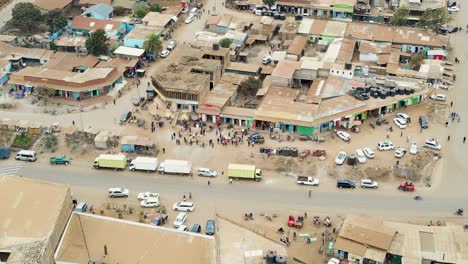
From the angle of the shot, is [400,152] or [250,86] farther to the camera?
[250,86]

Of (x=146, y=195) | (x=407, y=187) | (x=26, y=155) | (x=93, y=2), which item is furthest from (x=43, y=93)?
(x=407, y=187)

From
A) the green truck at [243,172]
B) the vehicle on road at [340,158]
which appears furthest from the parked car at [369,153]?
the green truck at [243,172]

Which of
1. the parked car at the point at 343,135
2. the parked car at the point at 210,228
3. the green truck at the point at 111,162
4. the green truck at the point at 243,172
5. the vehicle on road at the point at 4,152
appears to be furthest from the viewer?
the parked car at the point at 343,135

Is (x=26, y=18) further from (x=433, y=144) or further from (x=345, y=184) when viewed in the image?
(x=433, y=144)

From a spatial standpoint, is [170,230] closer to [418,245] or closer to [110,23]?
[418,245]

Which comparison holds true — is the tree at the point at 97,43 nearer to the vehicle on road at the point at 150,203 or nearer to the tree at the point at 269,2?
the tree at the point at 269,2

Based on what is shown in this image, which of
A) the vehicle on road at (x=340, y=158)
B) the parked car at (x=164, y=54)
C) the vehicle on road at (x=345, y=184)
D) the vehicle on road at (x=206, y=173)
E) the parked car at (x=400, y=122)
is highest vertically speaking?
the parked car at (x=164, y=54)
